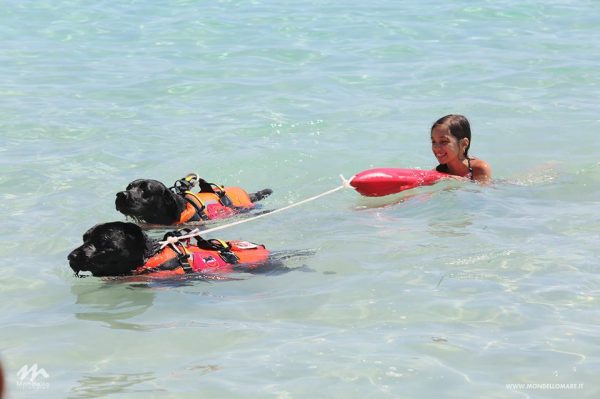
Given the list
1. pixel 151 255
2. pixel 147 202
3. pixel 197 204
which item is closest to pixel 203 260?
pixel 151 255

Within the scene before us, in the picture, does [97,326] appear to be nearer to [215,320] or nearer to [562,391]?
[215,320]

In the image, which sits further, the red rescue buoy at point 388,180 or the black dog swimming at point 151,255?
the red rescue buoy at point 388,180

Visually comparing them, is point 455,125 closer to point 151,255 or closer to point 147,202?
point 147,202

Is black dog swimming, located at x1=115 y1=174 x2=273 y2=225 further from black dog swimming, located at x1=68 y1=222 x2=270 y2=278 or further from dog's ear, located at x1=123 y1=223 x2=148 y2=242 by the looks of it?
dog's ear, located at x1=123 y1=223 x2=148 y2=242

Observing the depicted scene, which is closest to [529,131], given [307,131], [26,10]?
[307,131]

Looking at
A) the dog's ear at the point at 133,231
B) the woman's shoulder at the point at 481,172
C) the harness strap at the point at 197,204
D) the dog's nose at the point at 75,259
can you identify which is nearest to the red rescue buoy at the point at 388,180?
the woman's shoulder at the point at 481,172

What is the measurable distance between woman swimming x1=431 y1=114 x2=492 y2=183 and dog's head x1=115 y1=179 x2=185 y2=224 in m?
2.33

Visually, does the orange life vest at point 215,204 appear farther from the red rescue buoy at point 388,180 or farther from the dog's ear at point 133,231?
the dog's ear at point 133,231

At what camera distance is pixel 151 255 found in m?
5.79

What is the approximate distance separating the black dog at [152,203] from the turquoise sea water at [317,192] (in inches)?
16.8

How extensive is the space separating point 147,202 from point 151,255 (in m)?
1.25

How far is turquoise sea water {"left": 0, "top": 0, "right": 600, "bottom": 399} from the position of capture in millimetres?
4633

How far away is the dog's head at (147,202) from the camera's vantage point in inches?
274

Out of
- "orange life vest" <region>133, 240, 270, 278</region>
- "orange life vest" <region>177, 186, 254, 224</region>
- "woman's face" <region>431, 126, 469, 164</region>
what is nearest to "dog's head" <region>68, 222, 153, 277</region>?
"orange life vest" <region>133, 240, 270, 278</region>
